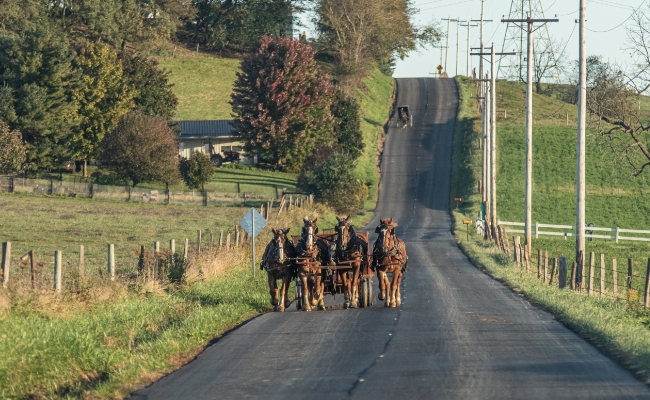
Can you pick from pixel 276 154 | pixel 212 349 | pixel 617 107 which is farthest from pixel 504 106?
pixel 212 349

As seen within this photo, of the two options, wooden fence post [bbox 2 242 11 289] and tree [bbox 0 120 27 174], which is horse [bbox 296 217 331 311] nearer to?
wooden fence post [bbox 2 242 11 289]

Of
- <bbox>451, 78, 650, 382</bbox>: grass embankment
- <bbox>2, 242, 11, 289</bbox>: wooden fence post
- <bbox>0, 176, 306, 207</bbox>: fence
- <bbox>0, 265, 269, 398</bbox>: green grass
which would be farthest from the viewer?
<bbox>0, 176, 306, 207</bbox>: fence

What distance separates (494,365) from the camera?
13.0 metres

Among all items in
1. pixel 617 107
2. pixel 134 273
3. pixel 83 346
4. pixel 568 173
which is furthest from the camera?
pixel 568 173

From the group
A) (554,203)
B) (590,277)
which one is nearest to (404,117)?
(554,203)

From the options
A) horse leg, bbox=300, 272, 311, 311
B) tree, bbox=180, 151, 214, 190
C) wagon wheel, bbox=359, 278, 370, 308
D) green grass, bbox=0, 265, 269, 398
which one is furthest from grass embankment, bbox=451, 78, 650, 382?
tree, bbox=180, 151, 214, 190

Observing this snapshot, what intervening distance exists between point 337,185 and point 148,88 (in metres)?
24.2

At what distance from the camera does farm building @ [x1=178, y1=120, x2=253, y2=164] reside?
86.6 metres

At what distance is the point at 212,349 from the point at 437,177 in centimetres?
6673

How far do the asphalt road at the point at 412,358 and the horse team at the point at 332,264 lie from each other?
0.60m

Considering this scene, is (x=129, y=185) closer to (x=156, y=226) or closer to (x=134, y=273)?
(x=156, y=226)

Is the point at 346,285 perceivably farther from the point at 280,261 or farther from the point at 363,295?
the point at 280,261

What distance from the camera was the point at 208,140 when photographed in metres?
87.3

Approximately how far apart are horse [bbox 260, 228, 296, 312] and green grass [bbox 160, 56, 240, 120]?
76.9m
